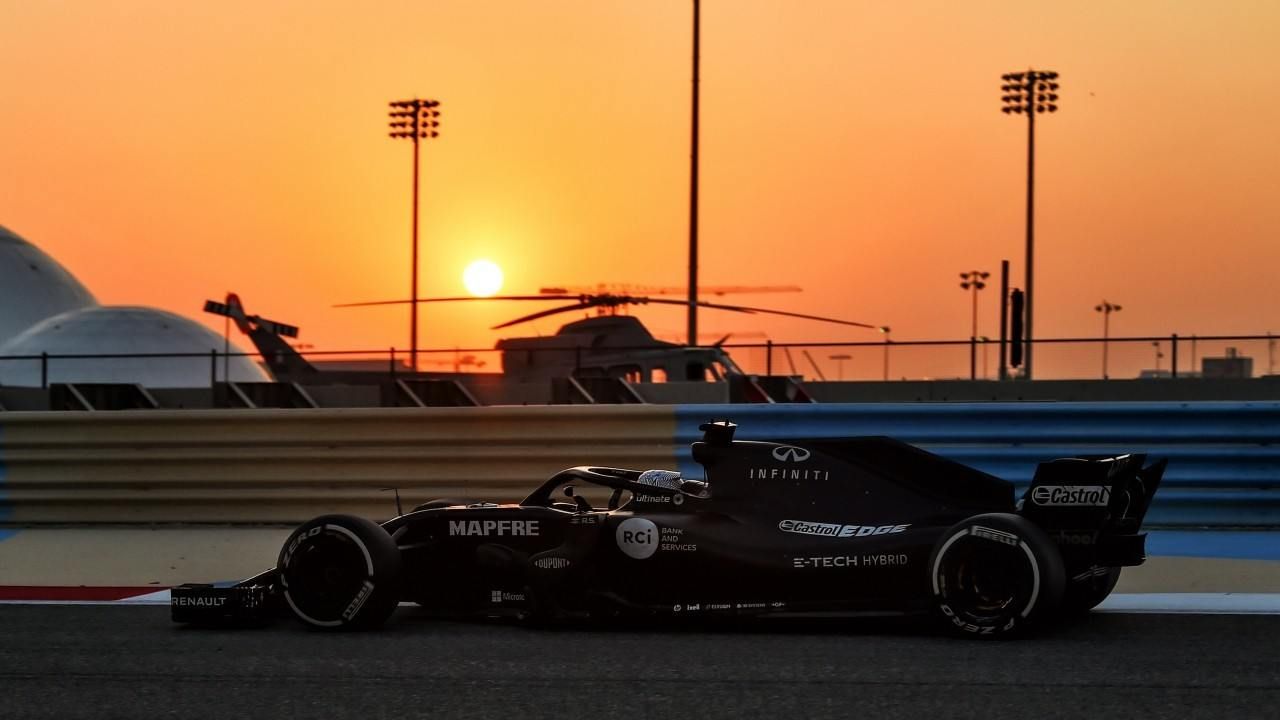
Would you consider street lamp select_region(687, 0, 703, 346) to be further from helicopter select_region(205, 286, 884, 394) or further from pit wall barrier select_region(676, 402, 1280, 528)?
pit wall barrier select_region(676, 402, 1280, 528)

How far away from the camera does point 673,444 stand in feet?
36.0

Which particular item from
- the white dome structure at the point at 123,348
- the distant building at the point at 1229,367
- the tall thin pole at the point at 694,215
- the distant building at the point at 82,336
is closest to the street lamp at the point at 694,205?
the tall thin pole at the point at 694,215

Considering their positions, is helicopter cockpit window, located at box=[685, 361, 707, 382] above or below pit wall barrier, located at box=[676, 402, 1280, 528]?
above

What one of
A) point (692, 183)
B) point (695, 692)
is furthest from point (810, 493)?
point (692, 183)

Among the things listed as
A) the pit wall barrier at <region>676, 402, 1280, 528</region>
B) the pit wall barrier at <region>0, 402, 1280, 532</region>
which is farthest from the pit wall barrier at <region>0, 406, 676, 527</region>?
the pit wall barrier at <region>676, 402, 1280, 528</region>

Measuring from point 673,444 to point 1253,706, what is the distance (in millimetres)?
5952

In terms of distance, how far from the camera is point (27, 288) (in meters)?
77.1

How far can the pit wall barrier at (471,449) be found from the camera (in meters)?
10.4

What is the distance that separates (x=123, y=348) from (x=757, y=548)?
6005 centimetres

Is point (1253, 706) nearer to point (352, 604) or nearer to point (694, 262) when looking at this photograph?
point (352, 604)

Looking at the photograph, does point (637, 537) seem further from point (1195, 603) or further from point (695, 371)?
point (695, 371)

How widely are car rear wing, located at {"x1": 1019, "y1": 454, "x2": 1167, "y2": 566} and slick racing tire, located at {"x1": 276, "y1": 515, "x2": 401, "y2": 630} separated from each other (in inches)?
121

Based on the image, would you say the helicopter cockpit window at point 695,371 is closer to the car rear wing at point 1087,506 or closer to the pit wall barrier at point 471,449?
Result: the pit wall barrier at point 471,449

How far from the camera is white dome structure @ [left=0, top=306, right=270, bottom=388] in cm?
5947
